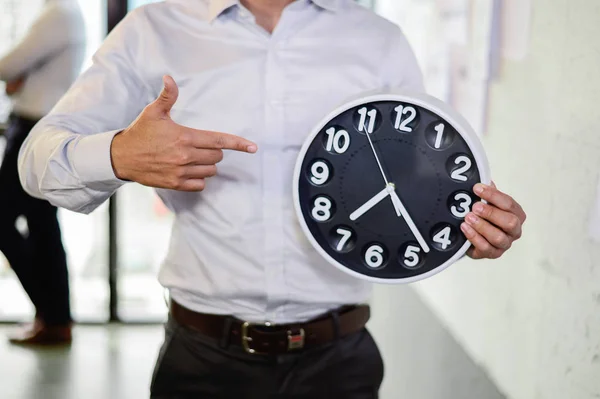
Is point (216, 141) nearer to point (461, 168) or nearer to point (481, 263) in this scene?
point (461, 168)

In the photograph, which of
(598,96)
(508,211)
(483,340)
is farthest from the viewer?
(483,340)

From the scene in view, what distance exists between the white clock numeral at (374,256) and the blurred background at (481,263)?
0.68m

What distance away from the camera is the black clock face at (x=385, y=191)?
127 centimetres

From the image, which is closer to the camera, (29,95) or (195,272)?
(195,272)

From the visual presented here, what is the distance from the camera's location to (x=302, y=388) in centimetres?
147

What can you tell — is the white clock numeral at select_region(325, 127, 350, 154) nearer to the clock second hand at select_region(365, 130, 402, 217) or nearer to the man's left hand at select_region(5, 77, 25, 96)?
the clock second hand at select_region(365, 130, 402, 217)

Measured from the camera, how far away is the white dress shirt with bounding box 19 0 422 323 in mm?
1453

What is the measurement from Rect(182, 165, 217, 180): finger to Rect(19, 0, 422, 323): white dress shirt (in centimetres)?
26

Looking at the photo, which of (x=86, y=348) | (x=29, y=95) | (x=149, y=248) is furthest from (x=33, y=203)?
(x=149, y=248)

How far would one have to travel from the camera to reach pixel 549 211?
6.70ft

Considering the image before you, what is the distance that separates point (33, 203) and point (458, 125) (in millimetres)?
2611

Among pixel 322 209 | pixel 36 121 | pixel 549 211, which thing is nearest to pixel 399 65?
pixel 322 209

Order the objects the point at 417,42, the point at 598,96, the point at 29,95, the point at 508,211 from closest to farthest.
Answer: the point at 508,211 → the point at 598,96 → the point at 29,95 → the point at 417,42

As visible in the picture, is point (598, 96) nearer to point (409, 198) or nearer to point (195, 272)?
point (409, 198)
